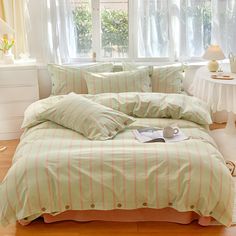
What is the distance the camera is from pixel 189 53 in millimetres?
→ 4199

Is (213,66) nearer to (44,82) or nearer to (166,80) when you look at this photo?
(166,80)

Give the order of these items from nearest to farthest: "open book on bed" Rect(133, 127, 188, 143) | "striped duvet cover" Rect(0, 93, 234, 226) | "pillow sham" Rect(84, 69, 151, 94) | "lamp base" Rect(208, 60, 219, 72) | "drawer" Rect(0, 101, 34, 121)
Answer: "striped duvet cover" Rect(0, 93, 234, 226)
"open book on bed" Rect(133, 127, 188, 143)
"pillow sham" Rect(84, 69, 151, 94)
"lamp base" Rect(208, 60, 219, 72)
"drawer" Rect(0, 101, 34, 121)

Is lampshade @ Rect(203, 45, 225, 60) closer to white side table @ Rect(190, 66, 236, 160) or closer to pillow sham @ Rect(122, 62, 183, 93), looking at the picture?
white side table @ Rect(190, 66, 236, 160)

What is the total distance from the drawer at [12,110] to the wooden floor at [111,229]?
1.71 meters

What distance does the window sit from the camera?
4.08 meters

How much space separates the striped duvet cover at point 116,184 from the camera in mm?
2275

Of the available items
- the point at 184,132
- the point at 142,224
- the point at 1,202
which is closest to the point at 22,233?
the point at 1,202

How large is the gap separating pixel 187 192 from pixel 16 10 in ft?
9.00

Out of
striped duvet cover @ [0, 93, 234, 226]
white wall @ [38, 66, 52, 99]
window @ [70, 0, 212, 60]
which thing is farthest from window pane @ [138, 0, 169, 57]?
striped duvet cover @ [0, 93, 234, 226]

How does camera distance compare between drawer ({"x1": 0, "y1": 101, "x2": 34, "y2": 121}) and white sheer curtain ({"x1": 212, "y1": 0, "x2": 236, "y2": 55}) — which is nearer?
drawer ({"x1": 0, "y1": 101, "x2": 34, "y2": 121})

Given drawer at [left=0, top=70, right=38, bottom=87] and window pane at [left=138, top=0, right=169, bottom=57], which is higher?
window pane at [left=138, top=0, right=169, bottom=57]

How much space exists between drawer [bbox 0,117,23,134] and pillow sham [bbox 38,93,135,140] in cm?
108

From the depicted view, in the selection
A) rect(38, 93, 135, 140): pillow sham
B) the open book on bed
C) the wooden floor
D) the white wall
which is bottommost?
the wooden floor

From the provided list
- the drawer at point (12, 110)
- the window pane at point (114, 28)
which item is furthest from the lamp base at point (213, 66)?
the drawer at point (12, 110)
